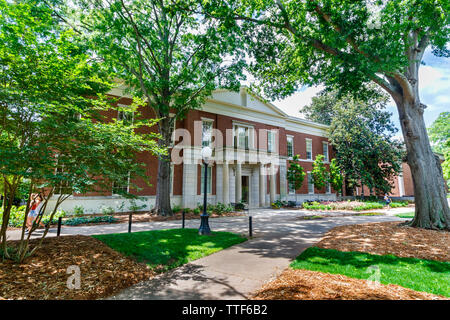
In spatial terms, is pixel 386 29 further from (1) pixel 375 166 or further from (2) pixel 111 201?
(1) pixel 375 166

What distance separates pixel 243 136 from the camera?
23031mm

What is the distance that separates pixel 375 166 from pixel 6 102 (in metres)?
33.0

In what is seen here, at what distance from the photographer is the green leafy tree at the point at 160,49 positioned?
37.6ft

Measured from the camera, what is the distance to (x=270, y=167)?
23.0 metres

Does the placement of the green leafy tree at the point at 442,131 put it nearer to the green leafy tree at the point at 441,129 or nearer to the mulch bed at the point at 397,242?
the green leafy tree at the point at 441,129

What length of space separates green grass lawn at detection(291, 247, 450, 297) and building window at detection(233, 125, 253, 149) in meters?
17.0

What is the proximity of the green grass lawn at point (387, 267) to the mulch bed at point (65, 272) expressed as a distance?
3.67 m

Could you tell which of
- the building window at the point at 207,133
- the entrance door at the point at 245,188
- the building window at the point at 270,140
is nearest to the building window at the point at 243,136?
the building window at the point at 270,140

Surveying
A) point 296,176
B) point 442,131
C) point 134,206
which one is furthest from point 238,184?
point 442,131

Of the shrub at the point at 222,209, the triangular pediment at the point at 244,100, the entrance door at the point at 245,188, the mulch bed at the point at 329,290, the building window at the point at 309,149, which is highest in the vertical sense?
the triangular pediment at the point at 244,100

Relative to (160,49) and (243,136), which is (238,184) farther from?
(160,49)

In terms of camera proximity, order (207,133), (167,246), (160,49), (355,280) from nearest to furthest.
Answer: (355,280) → (167,246) → (160,49) → (207,133)

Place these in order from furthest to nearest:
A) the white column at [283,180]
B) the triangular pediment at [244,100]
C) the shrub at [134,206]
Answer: the white column at [283,180], the triangular pediment at [244,100], the shrub at [134,206]

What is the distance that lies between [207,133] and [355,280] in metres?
17.9
